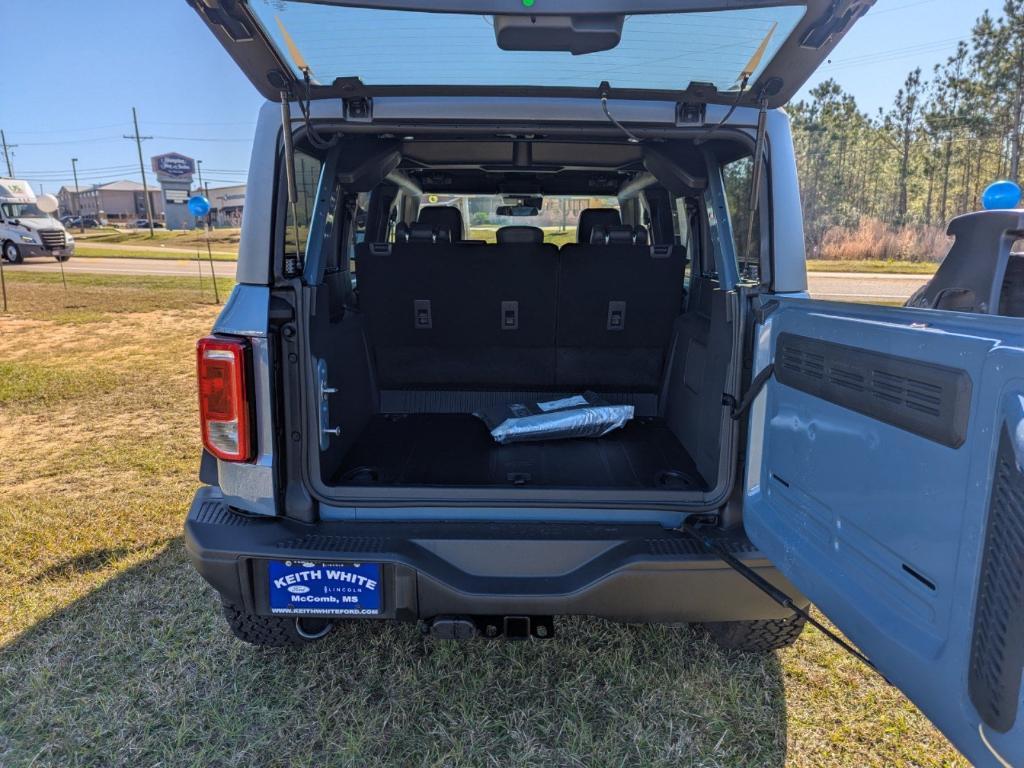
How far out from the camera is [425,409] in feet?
11.8

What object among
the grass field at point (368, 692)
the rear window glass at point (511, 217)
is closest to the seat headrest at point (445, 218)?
the rear window glass at point (511, 217)

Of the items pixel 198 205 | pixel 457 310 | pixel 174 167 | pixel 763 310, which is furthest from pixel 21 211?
pixel 174 167

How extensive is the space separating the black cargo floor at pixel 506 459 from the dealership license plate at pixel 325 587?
0.46m

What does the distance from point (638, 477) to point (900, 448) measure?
1269 millimetres

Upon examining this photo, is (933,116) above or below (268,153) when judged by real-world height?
above

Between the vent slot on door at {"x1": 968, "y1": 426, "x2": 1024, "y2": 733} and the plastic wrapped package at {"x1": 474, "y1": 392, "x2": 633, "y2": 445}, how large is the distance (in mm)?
2049

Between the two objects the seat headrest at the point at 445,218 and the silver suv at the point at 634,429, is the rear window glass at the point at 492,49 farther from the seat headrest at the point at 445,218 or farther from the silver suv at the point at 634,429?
the seat headrest at the point at 445,218

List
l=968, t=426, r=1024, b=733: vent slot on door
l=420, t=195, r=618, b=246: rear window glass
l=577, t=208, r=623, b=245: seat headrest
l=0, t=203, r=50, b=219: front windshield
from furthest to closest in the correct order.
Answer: l=0, t=203, r=50, b=219: front windshield → l=420, t=195, r=618, b=246: rear window glass → l=577, t=208, r=623, b=245: seat headrest → l=968, t=426, r=1024, b=733: vent slot on door

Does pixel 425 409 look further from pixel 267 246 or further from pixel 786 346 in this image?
pixel 786 346

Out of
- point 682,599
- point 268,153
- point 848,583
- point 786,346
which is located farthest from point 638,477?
point 268,153

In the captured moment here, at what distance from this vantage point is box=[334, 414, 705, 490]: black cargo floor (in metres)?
2.42

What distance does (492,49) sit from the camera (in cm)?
175

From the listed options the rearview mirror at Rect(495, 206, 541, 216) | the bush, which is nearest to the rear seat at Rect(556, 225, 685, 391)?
the rearview mirror at Rect(495, 206, 541, 216)

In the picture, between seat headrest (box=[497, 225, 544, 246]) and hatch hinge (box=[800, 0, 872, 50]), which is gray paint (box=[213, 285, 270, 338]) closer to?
hatch hinge (box=[800, 0, 872, 50])
